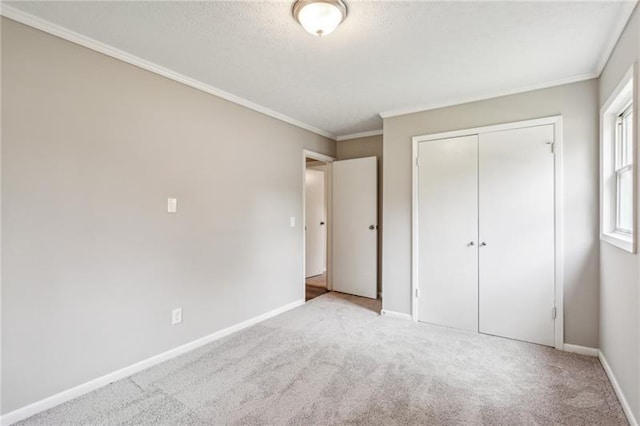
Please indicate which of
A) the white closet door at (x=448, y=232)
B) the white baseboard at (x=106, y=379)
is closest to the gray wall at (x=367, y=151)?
the white closet door at (x=448, y=232)

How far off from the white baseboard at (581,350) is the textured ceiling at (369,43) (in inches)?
88.4

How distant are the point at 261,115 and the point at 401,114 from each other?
5.11 feet

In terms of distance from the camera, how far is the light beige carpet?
1771mm

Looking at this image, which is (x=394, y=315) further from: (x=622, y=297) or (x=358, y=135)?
(x=358, y=135)

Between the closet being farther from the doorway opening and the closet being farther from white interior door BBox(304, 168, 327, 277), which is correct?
white interior door BBox(304, 168, 327, 277)

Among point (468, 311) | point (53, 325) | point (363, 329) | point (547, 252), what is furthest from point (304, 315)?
point (547, 252)

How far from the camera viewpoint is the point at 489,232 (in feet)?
9.50

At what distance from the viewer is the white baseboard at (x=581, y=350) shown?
2482 millimetres

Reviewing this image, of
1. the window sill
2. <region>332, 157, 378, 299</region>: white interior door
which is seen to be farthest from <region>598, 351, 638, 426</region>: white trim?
<region>332, 157, 378, 299</region>: white interior door

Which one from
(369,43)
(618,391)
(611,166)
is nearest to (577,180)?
(611,166)

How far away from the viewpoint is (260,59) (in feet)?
7.42

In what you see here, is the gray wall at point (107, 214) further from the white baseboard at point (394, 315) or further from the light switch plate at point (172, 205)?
the white baseboard at point (394, 315)

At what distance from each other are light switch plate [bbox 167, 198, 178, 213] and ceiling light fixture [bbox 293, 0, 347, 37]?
1.65 metres

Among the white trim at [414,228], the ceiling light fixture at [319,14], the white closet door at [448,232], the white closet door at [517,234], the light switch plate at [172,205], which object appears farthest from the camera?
the white trim at [414,228]
